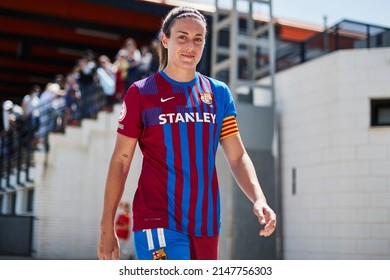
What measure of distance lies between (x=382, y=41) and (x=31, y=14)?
5.03 m

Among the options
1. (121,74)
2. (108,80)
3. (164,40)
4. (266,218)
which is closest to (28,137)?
(108,80)

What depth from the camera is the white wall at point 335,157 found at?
702cm

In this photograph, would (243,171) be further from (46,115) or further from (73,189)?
(46,115)

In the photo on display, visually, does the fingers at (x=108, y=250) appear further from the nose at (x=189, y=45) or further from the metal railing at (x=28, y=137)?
the metal railing at (x=28, y=137)

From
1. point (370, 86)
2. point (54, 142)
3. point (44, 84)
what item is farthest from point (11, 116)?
point (370, 86)

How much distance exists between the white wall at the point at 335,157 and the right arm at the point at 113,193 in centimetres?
431

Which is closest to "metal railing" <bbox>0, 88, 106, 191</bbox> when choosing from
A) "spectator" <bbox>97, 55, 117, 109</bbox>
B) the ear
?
"spectator" <bbox>97, 55, 117, 109</bbox>

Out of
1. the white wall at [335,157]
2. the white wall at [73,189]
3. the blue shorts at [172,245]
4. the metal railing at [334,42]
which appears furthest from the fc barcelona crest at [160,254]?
the white wall at [73,189]

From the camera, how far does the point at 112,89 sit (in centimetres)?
1033

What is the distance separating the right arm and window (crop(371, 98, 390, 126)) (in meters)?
5.03

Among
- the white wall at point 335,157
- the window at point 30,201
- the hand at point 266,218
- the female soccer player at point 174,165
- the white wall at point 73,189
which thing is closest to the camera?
the hand at point 266,218

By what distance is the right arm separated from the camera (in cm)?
239

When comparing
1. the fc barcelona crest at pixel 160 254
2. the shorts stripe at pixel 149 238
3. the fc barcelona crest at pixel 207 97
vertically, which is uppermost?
the fc barcelona crest at pixel 207 97

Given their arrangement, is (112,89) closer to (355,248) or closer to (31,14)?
(31,14)
